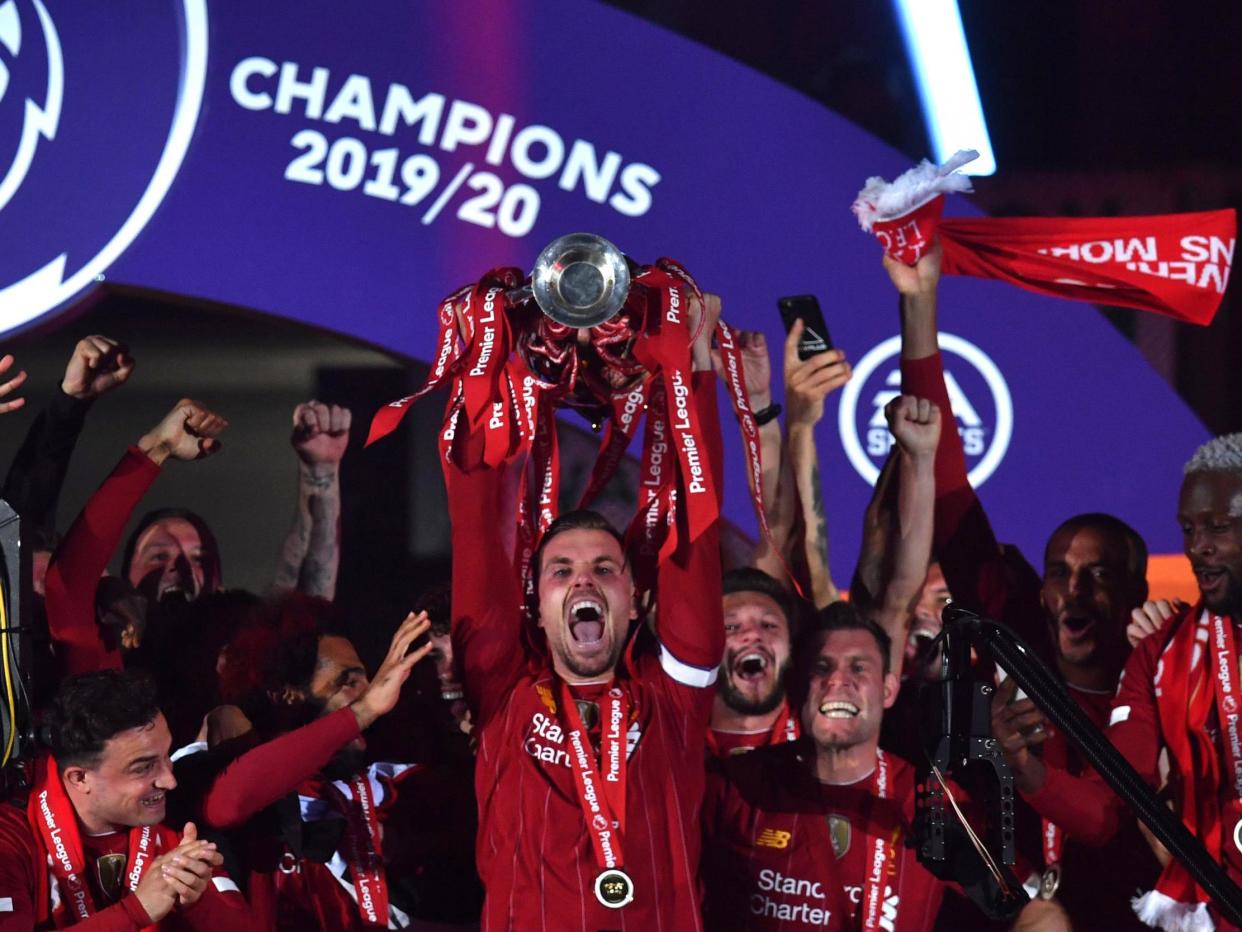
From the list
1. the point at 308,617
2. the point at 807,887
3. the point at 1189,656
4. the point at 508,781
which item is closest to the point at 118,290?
the point at 308,617

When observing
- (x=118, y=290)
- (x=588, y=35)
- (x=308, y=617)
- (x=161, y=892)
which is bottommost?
(x=161, y=892)

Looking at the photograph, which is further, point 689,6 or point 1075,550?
point 689,6

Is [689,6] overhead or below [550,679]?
overhead

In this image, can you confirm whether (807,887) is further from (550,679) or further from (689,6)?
(689,6)

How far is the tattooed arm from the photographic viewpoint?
15.8 ft

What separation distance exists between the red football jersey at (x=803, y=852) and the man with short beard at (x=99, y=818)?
0.99m

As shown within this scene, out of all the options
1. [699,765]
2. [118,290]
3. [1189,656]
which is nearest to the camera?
[699,765]

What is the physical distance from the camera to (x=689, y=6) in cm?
501

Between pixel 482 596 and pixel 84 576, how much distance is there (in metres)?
1.02

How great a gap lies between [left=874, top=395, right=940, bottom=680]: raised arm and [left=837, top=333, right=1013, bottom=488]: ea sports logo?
46 cm

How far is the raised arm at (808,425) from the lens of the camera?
471 cm

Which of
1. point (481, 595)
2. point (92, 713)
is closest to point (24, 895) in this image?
point (92, 713)

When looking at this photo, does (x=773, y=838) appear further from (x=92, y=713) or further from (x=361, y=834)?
(x=92, y=713)

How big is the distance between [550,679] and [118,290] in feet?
6.38
